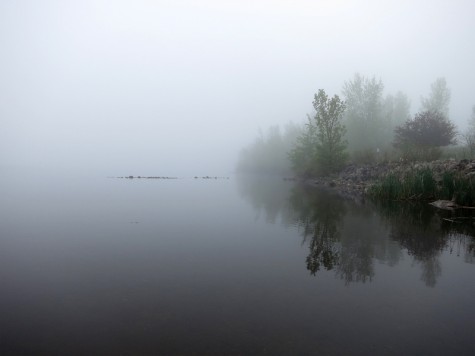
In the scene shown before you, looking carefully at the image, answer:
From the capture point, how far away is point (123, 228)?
9.41 meters

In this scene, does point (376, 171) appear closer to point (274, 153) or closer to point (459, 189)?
point (459, 189)

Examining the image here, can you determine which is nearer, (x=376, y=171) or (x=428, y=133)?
(x=376, y=171)

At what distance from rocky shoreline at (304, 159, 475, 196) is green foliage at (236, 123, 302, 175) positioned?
111 feet

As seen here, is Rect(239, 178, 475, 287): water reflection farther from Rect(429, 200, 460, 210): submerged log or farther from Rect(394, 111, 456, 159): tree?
Rect(394, 111, 456, 159): tree

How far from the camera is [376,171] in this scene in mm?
25172

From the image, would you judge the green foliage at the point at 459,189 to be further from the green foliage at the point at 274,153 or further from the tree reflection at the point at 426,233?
the green foliage at the point at 274,153

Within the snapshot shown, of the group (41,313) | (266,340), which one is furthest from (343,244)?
(41,313)

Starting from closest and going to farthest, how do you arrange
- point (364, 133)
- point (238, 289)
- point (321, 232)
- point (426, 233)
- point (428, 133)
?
point (238, 289) < point (426, 233) < point (321, 232) < point (428, 133) < point (364, 133)

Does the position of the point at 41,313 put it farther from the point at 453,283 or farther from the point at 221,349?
the point at 453,283

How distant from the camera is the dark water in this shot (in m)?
3.38

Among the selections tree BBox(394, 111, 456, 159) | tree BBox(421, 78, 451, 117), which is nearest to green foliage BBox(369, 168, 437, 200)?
tree BBox(394, 111, 456, 159)

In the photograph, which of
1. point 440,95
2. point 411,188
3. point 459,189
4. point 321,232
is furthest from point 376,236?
point 440,95

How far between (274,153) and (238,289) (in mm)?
71322

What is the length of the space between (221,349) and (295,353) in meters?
0.79
